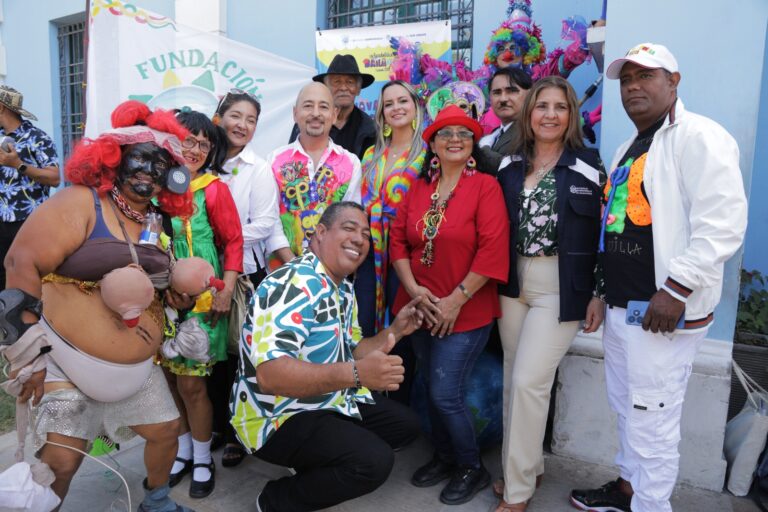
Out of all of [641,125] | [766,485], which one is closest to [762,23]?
[641,125]

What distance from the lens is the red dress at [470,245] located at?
2.66 m

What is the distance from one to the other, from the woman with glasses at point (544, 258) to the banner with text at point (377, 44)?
2.49 m

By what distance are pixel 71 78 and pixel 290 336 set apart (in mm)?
8418

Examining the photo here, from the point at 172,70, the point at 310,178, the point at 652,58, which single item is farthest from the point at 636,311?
the point at 172,70

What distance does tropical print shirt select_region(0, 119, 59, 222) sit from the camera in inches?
172

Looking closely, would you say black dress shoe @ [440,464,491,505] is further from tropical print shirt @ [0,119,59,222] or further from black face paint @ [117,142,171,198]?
tropical print shirt @ [0,119,59,222]

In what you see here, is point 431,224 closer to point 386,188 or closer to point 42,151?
point 386,188

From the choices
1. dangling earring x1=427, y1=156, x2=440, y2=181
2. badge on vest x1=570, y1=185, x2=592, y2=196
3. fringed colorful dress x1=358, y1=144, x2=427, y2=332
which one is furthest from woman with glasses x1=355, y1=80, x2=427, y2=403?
badge on vest x1=570, y1=185, x2=592, y2=196

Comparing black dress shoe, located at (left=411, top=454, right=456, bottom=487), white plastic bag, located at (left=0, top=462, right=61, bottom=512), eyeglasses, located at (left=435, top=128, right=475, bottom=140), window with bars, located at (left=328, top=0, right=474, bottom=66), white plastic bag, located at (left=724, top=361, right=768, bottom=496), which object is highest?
window with bars, located at (left=328, top=0, right=474, bottom=66)

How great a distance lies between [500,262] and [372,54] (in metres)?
3.27

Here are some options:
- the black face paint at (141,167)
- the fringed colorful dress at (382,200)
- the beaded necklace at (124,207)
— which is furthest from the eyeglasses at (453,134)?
the beaded necklace at (124,207)

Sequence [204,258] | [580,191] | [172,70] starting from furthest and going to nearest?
[172,70], [204,258], [580,191]

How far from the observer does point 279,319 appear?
88.5 inches

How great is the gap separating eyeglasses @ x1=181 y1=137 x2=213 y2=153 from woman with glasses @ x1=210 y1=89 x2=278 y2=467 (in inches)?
4.5
